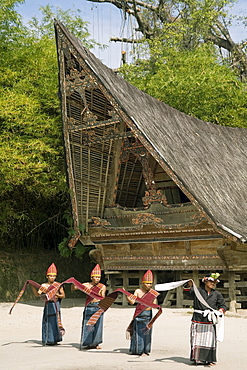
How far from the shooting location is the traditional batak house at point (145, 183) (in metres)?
→ 11.5

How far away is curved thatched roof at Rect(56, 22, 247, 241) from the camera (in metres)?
11.3

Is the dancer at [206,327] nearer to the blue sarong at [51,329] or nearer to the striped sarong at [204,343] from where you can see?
the striped sarong at [204,343]

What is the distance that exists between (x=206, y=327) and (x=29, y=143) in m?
8.38

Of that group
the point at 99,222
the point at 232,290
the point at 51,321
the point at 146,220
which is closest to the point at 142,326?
the point at 51,321

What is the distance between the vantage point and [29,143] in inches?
532

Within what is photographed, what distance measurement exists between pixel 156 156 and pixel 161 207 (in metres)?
1.61

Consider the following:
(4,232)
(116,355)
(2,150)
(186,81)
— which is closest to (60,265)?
(4,232)

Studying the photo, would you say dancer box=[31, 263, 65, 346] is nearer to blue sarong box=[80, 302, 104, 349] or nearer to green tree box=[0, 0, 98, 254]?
blue sarong box=[80, 302, 104, 349]

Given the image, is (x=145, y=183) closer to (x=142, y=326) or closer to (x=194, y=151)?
(x=194, y=151)

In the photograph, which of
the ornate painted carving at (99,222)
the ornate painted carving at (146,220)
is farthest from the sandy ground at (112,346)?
the ornate painted carving at (99,222)

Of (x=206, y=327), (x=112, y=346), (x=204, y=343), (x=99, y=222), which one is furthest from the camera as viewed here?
(x=99, y=222)

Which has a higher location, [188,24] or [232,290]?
[188,24]

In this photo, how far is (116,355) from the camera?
22.0 feet

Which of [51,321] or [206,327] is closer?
[206,327]
